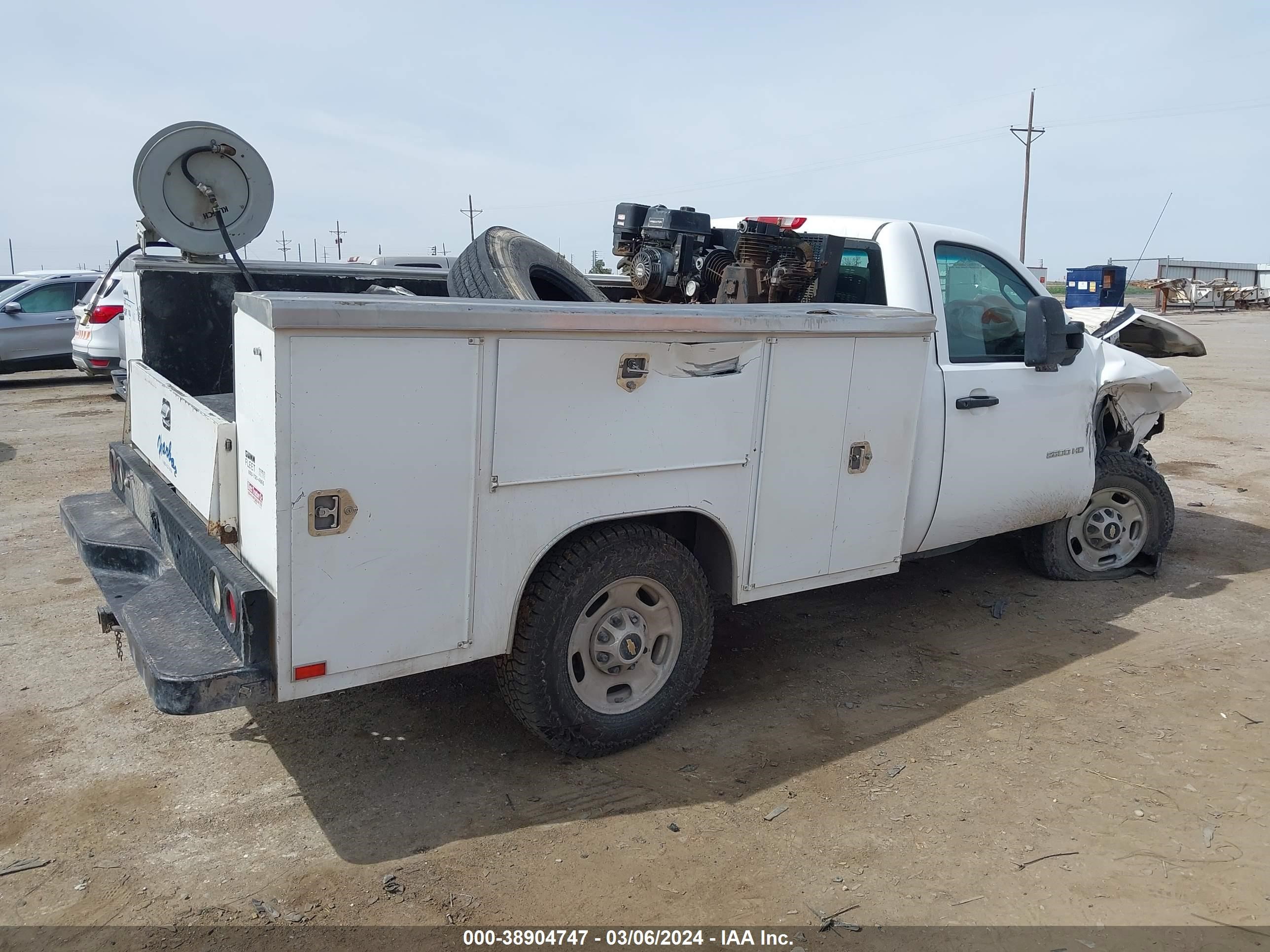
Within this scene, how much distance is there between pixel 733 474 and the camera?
12.6 ft

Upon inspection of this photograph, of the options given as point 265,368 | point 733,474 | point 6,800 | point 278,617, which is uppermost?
point 265,368

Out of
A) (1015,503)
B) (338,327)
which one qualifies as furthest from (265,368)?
(1015,503)

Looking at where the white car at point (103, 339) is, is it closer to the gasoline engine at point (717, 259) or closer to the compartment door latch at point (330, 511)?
the gasoline engine at point (717, 259)

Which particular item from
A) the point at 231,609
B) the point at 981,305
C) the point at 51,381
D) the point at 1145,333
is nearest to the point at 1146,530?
the point at 1145,333

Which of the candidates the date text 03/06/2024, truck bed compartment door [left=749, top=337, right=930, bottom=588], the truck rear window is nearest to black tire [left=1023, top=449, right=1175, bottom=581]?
truck bed compartment door [left=749, top=337, right=930, bottom=588]

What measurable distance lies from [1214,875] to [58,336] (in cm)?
1627

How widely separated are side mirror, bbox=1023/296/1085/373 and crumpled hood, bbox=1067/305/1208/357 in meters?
1.14

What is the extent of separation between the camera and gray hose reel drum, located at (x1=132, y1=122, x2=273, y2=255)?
14.0ft

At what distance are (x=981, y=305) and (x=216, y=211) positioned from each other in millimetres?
3706

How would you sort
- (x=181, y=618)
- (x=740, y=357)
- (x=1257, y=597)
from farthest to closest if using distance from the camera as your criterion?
(x=1257, y=597) → (x=740, y=357) → (x=181, y=618)

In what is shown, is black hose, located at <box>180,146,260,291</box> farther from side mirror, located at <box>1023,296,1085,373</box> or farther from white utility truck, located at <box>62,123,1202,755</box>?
side mirror, located at <box>1023,296,1085,373</box>

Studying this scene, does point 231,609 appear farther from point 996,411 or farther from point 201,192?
point 996,411

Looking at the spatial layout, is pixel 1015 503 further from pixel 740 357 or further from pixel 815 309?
pixel 740 357

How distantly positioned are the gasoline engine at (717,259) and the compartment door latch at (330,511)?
7.58 ft
